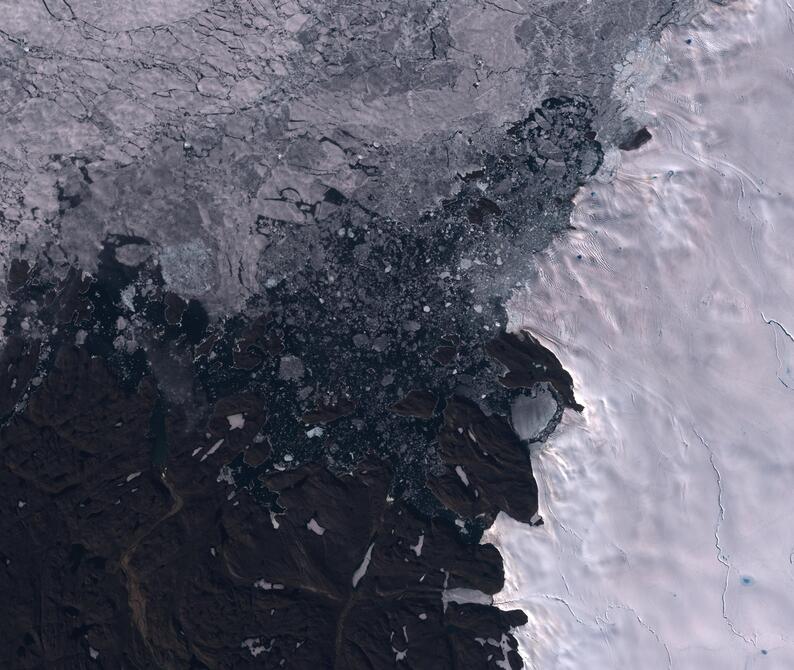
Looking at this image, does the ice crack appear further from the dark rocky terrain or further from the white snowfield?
the dark rocky terrain

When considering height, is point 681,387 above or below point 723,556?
above

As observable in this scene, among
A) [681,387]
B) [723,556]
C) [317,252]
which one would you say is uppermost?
[681,387]

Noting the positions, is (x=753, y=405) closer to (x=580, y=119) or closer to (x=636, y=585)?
(x=636, y=585)

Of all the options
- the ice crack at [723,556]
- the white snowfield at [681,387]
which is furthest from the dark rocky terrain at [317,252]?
the ice crack at [723,556]

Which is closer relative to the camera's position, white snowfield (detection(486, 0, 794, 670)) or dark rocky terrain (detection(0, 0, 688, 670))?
white snowfield (detection(486, 0, 794, 670))

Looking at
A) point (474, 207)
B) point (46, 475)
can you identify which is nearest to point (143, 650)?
point (46, 475)

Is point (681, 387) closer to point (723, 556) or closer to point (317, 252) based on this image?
point (723, 556)

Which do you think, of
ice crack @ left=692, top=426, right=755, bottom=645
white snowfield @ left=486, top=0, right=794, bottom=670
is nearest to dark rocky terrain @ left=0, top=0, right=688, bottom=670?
white snowfield @ left=486, top=0, right=794, bottom=670

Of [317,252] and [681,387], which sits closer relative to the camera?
[681,387]

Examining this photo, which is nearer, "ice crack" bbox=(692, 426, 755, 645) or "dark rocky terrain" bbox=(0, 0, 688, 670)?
"ice crack" bbox=(692, 426, 755, 645)

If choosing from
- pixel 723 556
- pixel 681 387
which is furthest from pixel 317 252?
pixel 723 556
